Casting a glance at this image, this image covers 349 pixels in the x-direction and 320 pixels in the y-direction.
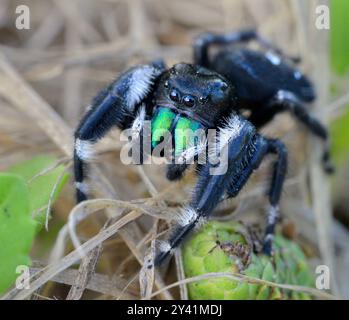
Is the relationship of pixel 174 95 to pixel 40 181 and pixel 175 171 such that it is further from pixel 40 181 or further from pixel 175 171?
pixel 40 181

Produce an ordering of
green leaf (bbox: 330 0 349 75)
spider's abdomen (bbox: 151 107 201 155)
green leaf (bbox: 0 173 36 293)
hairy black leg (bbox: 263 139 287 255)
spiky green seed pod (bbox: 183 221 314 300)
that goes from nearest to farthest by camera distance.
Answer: green leaf (bbox: 0 173 36 293) → spiky green seed pod (bbox: 183 221 314 300) → spider's abdomen (bbox: 151 107 201 155) → hairy black leg (bbox: 263 139 287 255) → green leaf (bbox: 330 0 349 75)

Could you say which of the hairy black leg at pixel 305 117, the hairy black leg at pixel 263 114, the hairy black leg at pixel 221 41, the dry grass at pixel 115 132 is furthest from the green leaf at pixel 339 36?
the hairy black leg at pixel 263 114

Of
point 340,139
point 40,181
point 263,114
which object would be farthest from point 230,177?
point 340,139

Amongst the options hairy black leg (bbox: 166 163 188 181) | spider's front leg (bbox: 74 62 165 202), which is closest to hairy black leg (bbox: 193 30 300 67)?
A: spider's front leg (bbox: 74 62 165 202)

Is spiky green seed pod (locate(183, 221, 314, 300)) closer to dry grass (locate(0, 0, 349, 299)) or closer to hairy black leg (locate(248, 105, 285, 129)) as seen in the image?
dry grass (locate(0, 0, 349, 299))

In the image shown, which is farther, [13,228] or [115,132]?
[115,132]

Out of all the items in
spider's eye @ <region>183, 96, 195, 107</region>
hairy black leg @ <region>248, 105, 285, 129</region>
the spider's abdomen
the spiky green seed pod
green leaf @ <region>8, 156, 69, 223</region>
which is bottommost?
the spiky green seed pod

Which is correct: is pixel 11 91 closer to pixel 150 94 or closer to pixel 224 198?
pixel 150 94
